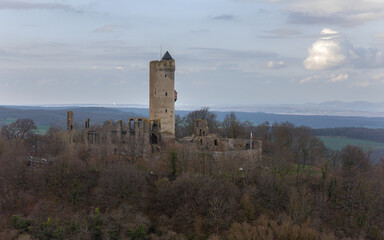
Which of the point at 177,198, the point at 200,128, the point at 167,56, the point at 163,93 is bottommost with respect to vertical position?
the point at 177,198

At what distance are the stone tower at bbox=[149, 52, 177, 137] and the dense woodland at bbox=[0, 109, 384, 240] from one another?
5.10m

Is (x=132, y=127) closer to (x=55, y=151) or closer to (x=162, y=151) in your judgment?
(x=162, y=151)

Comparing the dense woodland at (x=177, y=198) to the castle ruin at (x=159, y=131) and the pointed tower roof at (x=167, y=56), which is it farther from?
the pointed tower roof at (x=167, y=56)

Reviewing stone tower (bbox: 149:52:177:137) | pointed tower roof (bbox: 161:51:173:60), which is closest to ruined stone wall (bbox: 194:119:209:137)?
stone tower (bbox: 149:52:177:137)

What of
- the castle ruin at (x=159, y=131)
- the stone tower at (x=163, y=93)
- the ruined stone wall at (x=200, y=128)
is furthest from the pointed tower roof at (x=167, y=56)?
the ruined stone wall at (x=200, y=128)

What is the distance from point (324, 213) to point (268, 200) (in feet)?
18.1

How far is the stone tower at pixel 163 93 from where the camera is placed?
51469mm

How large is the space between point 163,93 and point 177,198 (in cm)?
1607

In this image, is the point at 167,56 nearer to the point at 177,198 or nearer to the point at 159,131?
the point at 159,131

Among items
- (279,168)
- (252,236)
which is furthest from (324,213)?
(252,236)

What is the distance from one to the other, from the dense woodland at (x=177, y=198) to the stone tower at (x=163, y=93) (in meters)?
5.10

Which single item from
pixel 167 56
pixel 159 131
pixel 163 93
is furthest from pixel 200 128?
pixel 167 56

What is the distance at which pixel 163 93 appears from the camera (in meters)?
51.5

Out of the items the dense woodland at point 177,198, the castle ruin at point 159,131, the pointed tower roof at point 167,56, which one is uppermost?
the pointed tower roof at point 167,56
